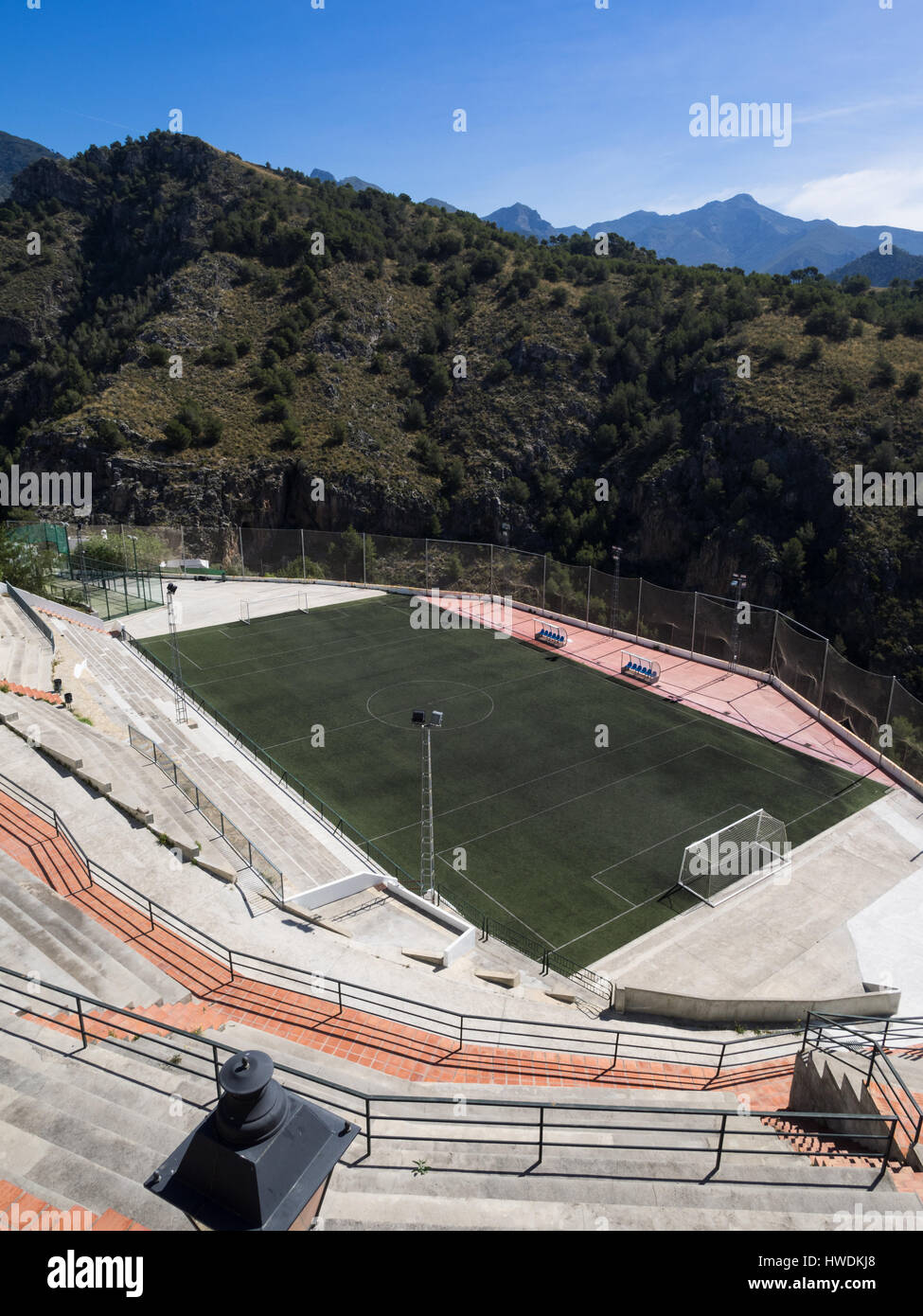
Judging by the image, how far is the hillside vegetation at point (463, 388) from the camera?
6181 centimetres

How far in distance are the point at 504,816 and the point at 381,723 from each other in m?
7.61

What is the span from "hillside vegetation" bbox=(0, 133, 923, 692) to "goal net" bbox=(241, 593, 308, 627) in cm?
2461

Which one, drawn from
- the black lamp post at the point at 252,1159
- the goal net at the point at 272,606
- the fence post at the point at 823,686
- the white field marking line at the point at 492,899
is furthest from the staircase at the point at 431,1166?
the goal net at the point at 272,606

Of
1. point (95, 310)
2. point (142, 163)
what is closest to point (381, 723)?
point (95, 310)

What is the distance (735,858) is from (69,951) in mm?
16490

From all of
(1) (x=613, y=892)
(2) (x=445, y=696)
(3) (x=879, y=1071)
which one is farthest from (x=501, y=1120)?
(2) (x=445, y=696)

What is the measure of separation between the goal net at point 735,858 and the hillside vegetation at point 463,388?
31.7 metres

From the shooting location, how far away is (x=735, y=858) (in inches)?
846

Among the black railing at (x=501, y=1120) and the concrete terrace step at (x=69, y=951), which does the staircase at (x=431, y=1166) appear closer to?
the black railing at (x=501, y=1120)

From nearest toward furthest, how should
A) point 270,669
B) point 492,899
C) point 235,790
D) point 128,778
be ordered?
point 492,899 < point 128,778 < point 235,790 < point 270,669

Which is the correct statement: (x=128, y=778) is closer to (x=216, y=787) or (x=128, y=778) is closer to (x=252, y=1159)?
(x=216, y=787)

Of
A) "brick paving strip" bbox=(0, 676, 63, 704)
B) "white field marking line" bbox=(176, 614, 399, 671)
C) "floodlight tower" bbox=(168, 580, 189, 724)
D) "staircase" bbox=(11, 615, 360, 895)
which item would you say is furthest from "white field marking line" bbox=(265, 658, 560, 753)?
"brick paving strip" bbox=(0, 676, 63, 704)

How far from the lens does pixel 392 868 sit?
2083 centimetres
